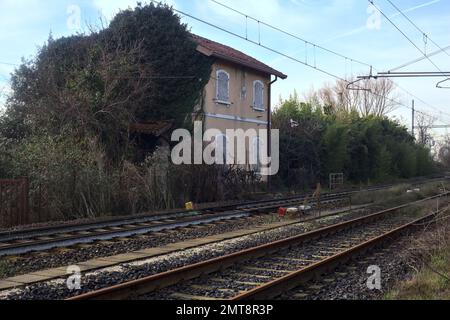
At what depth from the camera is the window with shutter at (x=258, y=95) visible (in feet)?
101

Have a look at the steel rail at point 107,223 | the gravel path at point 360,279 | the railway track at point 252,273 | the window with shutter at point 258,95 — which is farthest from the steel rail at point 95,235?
the window with shutter at point 258,95

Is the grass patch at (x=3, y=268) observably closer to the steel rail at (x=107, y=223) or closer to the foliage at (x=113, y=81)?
the steel rail at (x=107, y=223)

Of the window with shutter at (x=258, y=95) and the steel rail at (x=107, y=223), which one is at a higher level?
the window with shutter at (x=258, y=95)

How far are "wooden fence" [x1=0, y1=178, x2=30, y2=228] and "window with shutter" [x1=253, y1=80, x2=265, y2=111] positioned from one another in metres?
17.9

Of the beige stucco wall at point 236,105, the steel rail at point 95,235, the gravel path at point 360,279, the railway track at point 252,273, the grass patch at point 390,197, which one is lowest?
the gravel path at point 360,279

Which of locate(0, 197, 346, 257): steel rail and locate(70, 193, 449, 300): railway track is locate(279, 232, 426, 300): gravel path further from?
locate(0, 197, 346, 257): steel rail

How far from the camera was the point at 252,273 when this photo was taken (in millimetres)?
8680

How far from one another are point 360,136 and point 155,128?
20605mm

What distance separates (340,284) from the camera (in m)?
8.11

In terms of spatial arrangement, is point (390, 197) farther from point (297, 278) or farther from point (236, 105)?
point (297, 278)

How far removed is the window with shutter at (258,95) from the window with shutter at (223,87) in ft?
9.90
